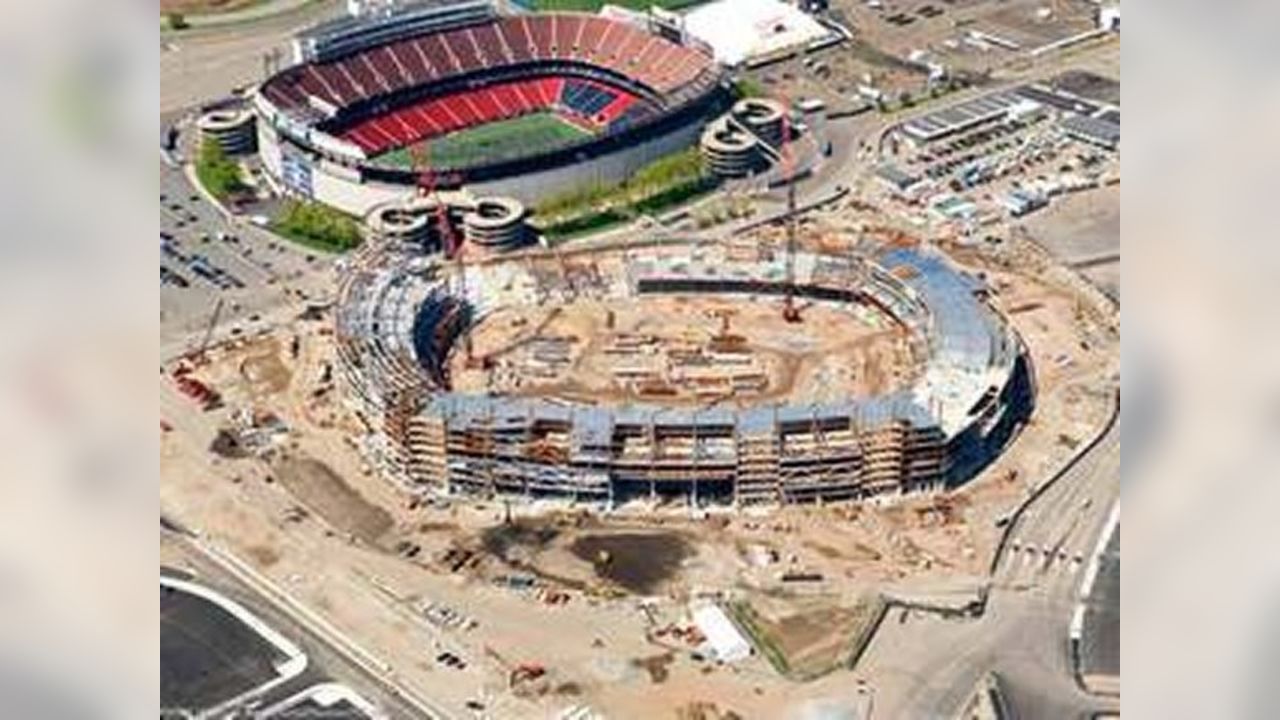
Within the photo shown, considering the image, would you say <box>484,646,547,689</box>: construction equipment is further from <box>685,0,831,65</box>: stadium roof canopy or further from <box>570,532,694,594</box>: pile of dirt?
<box>685,0,831,65</box>: stadium roof canopy

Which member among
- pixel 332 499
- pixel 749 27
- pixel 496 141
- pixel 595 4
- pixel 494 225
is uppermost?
pixel 749 27

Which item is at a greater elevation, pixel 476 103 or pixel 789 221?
pixel 476 103

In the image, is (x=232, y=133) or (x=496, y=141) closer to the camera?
(x=496, y=141)

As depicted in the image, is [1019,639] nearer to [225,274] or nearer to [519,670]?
[519,670]

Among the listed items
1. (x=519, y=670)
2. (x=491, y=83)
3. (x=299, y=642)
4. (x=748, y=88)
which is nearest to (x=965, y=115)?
(x=748, y=88)

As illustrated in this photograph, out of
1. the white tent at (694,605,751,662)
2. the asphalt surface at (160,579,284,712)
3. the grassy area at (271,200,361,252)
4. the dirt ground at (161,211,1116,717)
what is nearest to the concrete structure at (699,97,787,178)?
the grassy area at (271,200,361,252)

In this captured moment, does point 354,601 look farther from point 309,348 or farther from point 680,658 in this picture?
point 309,348
